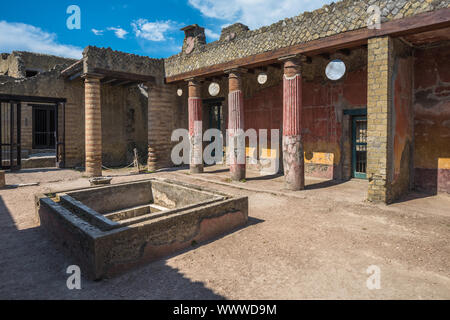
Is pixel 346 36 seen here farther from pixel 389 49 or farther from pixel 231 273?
pixel 231 273

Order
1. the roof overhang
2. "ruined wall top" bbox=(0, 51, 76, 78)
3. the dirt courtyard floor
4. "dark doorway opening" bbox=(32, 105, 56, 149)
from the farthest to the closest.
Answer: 1. "dark doorway opening" bbox=(32, 105, 56, 149)
2. "ruined wall top" bbox=(0, 51, 76, 78)
3. the roof overhang
4. the dirt courtyard floor

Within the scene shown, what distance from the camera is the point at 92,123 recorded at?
10531mm

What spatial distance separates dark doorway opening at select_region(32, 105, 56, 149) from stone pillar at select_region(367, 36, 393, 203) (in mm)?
15648

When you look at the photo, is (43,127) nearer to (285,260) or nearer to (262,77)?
(262,77)

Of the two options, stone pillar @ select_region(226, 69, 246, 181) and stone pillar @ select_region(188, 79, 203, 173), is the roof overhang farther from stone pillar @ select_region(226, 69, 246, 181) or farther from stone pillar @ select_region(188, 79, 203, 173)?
stone pillar @ select_region(188, 79, 203, 173)

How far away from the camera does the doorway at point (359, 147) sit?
29.9 feet

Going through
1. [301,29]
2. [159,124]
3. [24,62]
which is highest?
[24,62]

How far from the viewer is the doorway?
9125 millimetres

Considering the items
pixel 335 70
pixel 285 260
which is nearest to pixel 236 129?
pixel 335 70

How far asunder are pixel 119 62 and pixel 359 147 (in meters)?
9.06

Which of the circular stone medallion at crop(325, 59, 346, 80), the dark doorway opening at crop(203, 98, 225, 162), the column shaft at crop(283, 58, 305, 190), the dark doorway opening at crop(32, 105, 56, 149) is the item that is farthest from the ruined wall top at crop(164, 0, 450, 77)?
the dark doorway opening at crop(32, 105, 56, 149)

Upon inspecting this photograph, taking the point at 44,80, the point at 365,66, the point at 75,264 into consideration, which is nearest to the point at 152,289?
the point at 75,264

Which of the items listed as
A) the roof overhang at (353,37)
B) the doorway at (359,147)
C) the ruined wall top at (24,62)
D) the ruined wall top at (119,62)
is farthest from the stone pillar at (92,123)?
the doorway at (359,147)

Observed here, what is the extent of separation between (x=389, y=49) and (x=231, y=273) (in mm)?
5669
